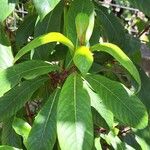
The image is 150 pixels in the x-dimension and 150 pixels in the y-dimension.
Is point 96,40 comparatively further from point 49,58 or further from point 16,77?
point 16,77

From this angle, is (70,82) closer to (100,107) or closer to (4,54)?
(100,107)

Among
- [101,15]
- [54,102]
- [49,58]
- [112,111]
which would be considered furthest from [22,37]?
[112,111]

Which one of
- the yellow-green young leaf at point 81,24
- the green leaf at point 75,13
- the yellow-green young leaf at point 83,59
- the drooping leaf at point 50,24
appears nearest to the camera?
the yellow-green young leaf at point 83,59

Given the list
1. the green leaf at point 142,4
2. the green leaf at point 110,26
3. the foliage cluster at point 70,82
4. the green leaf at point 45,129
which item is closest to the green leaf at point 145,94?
the foliage cluster at point 70,82

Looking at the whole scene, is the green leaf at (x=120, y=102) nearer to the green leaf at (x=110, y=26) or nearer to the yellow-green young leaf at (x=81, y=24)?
the yellow-green young leaf at (x=81, y=24)

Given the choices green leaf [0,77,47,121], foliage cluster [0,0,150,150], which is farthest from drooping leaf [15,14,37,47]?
green leaf [0,77,47,121]

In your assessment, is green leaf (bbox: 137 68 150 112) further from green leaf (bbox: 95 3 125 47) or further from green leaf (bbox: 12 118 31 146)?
green leaf (bbox: 12 118 31 146)
